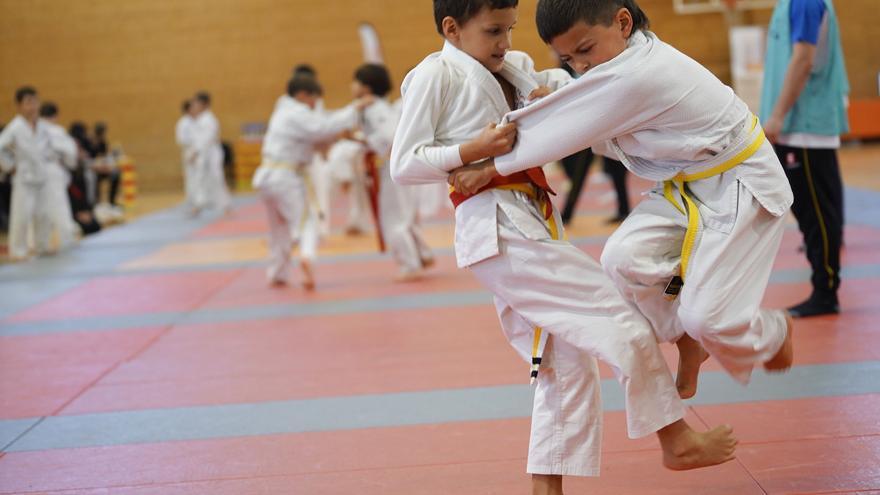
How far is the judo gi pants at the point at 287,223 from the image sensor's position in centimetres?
721

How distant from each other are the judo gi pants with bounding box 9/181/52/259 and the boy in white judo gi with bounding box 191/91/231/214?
134 inches

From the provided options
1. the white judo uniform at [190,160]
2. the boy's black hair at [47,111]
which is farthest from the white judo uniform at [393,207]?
the white judo uniform at [190,160]

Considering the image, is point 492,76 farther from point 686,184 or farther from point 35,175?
point 35,175

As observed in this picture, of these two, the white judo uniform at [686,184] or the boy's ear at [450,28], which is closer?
the white judo uniform at [686,184]

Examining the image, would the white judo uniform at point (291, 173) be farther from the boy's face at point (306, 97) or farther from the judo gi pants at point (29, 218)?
the judo gi pants at point (29, 218)

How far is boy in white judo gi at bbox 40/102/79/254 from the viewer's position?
35.0ft

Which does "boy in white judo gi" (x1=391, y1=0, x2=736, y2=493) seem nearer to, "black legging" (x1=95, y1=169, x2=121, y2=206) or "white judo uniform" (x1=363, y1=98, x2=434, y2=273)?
"white judo uniform" (x1=363, y1=98, x2=434, y2=273)

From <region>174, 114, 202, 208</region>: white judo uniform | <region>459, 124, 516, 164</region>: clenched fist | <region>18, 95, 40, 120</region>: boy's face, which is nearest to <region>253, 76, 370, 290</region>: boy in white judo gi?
<region>18, 95, 40, 120</region>: boy's face

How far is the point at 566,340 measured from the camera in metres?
2.54

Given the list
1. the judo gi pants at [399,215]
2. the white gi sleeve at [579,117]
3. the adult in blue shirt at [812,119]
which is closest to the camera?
the white gi sleeve at [579,117]

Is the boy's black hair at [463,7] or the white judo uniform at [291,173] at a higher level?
the boy's black hair at [463,7]

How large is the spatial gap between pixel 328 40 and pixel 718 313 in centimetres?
1704

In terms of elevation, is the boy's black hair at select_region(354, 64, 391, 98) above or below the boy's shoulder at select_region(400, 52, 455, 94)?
below

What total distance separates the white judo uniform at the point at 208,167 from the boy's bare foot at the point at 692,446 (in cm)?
1195
